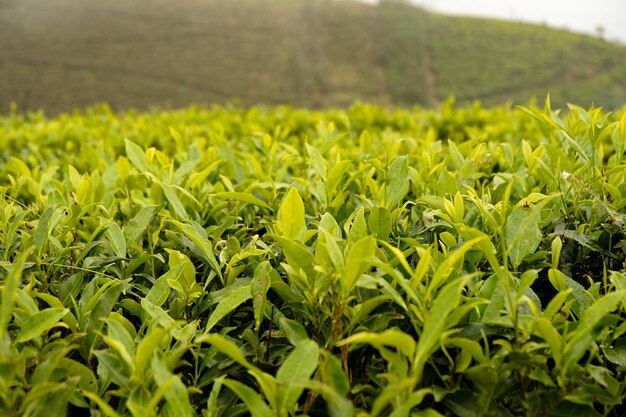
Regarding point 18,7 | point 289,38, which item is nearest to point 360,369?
point 289,38

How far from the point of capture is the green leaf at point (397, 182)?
1.45 metres

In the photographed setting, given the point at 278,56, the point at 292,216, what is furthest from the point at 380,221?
the point at 278,56

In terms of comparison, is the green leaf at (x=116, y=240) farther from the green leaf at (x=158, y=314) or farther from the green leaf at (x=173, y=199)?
the green leaf at (x=158, y=314)

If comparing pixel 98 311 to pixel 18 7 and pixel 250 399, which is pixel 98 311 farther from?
pixel 18 7

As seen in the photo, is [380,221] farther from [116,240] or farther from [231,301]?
[116,240]

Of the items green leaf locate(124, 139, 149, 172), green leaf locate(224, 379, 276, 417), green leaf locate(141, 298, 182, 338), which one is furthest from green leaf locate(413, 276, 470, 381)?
green leaf locate(124, 139, 149, 172)

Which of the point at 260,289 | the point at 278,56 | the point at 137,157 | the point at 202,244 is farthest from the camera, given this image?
the point at 278,56

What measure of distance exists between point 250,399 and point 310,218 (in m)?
0.73

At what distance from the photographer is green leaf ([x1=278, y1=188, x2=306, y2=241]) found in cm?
123

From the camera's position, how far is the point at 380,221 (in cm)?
127

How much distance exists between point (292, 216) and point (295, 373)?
0.42m

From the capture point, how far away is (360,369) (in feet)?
3.60

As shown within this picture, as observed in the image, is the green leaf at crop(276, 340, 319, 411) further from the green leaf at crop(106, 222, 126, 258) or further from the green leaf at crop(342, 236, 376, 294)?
the green leaf at crop(106, 222, 126, 258)

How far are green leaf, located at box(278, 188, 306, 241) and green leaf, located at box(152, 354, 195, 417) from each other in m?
0.43
